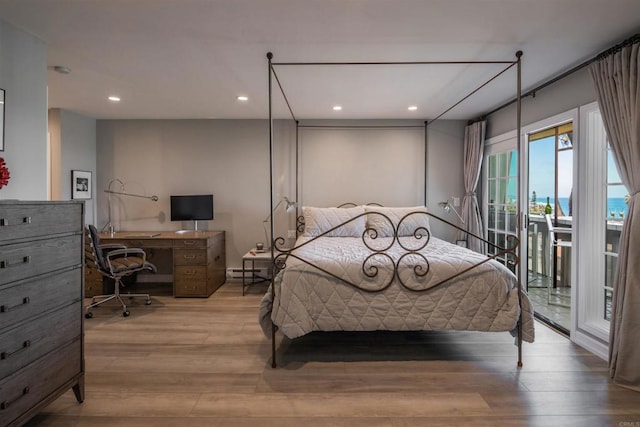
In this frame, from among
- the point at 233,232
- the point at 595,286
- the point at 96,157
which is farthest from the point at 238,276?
the point at 595,286

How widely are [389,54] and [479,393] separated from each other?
7.73 feet

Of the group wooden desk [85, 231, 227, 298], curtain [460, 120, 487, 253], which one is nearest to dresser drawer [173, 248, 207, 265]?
wooden desk [85, 231, 227, 298]

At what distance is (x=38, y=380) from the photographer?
5.25 ft

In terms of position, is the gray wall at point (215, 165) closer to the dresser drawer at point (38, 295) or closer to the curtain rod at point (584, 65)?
the curtain rod at point (584, 65)

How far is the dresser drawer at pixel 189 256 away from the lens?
389 cm

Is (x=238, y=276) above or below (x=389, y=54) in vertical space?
below

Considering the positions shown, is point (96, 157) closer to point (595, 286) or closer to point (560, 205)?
point (595, 286)

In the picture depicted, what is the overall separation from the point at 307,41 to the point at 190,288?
2.97 m

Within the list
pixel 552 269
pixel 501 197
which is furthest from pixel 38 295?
pixel 552 269

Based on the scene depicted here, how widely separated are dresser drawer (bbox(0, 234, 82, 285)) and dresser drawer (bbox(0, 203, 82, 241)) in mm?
45

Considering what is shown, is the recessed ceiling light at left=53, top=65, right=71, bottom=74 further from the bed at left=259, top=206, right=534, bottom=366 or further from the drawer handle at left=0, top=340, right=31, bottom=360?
the bed at left=259, top=206, right=534, bottom=366

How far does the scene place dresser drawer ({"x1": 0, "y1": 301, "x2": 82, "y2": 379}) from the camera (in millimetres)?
1449

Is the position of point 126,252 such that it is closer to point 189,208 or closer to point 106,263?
point 106,263

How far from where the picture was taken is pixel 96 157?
452cm
